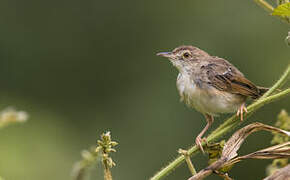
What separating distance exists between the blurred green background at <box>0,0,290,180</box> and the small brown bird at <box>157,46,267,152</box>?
1.43 m

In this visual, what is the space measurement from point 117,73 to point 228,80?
5.38 m

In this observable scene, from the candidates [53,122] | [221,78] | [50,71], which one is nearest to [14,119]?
[221,78]

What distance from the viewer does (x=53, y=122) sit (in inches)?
254

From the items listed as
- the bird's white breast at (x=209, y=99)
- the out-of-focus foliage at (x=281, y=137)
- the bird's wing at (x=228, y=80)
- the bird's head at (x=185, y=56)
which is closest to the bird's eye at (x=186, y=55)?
the bird's head at (x=185, y=56)

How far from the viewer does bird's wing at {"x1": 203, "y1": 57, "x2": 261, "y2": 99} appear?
4148 millimetres

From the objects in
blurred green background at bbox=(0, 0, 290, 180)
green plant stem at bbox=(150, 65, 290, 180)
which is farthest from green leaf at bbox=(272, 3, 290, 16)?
blurred green background at bbox=(0, 0, 290, 180)

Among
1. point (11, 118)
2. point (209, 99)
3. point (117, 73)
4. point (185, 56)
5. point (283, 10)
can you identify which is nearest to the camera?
point (11, 118)

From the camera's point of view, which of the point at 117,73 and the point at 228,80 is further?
the point at 117,73

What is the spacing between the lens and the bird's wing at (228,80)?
4148 millimetres

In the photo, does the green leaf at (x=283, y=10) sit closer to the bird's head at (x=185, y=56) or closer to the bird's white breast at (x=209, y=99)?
the bird's white breast at (x=209, y=99)

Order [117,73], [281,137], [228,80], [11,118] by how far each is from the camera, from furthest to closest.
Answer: [117,73] < [228,80] < [281,137] < [11,118]

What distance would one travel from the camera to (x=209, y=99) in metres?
4.24

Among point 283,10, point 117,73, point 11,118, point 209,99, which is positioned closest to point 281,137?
point 283,10

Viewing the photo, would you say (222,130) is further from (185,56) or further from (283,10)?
(185,56)
